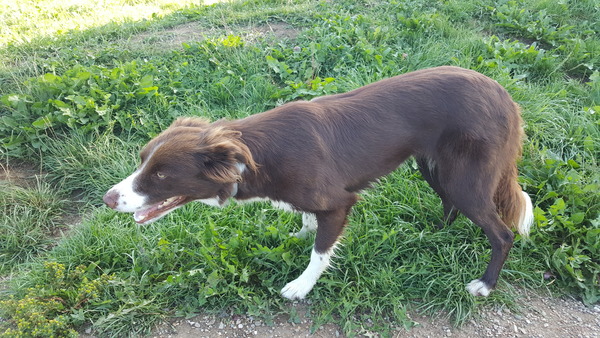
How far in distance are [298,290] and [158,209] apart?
103 cm

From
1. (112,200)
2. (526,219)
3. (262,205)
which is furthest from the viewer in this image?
(262,205)

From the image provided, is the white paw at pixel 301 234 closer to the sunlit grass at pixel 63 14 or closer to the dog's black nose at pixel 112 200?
the dog's black nose at pixel 112 200

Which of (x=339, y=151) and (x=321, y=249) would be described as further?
(x=321, y=249)

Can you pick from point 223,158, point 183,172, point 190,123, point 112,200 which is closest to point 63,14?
point 190,123

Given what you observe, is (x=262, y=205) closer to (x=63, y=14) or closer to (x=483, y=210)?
(x=483, y=210)

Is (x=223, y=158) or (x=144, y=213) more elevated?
(x=223, y=158)

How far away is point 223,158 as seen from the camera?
2.36m

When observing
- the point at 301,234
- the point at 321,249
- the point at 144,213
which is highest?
the point at 144,213

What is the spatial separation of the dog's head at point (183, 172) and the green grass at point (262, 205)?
52 centimetres

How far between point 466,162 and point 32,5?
765cm

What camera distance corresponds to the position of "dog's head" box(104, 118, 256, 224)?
2373 millimetres

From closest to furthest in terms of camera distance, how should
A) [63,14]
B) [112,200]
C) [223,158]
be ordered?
[223,158]
[112,200]
[63,14]

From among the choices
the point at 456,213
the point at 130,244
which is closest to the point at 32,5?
the point at 130,244

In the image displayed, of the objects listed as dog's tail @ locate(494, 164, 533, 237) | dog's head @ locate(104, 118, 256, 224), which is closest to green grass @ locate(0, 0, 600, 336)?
dog's tail @ locate(494, 164, 533, 237)
